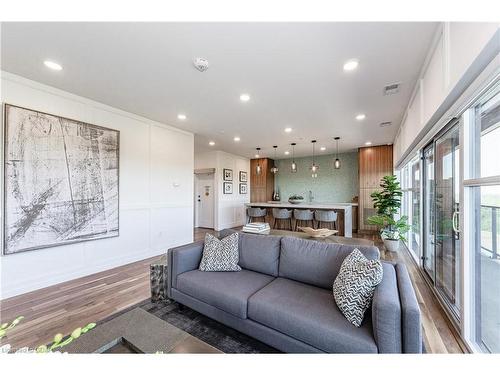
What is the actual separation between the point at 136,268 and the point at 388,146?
6802 millimetres

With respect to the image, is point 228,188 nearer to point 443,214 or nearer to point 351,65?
point 351,65

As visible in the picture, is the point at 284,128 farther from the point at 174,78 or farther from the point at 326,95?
the point at 174,78

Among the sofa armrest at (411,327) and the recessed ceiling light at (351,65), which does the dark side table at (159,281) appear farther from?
the recessed ceiling light at (351,65)

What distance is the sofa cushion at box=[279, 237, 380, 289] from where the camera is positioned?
1.91 metres

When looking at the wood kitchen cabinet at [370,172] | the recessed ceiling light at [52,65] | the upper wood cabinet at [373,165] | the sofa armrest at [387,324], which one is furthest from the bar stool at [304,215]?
the recessed ceiling light at [52,65]

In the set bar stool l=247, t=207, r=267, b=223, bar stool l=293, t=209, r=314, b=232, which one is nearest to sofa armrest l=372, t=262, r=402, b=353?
bar stool l=293, t=209, r=314, b=232

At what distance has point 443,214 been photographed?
8.43ft

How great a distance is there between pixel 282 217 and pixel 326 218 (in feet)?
3.86

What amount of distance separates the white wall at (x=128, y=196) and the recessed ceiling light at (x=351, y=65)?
137 inches

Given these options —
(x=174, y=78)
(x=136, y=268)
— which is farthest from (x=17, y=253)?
(x=174, y=78)

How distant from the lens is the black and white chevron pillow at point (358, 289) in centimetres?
143

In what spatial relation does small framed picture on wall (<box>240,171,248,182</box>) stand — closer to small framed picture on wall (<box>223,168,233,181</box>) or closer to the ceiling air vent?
small framed picture on wall (<box>223,168,233,181</box>)

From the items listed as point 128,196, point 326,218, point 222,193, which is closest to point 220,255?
point 128,196

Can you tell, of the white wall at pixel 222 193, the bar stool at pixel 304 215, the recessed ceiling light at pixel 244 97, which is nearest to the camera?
the recessed ceiling light at pixel 244 97
